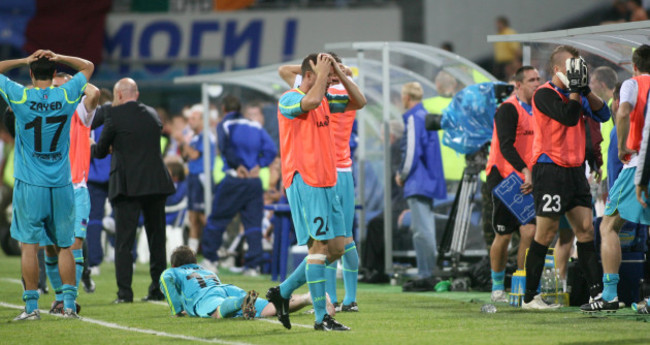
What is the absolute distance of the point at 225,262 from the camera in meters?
18.4

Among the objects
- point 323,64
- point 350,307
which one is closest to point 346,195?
Answer: point 350,307

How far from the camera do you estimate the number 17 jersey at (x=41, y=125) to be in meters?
10.1

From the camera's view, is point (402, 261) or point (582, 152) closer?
point (582, 152)

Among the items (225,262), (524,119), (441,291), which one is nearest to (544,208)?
(524,119)

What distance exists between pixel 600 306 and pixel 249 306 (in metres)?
3.00

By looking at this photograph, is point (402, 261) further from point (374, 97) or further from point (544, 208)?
point (544, 208)

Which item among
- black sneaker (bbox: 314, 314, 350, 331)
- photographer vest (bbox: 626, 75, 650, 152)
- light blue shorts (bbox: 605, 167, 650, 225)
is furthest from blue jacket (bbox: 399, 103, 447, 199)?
black sneaker (bbox: 314, 314, 350, 331)

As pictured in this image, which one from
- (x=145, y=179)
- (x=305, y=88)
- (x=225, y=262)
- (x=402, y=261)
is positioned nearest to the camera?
(x=305, y=88)

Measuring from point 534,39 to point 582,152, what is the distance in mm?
1426

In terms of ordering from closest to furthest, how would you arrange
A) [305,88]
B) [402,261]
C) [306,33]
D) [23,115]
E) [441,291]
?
[305,88] → [23,115] → [441,291] → [402,261] → [306,33]

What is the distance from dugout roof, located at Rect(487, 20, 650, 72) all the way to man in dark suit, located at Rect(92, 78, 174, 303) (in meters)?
3.75

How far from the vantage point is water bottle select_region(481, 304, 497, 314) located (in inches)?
413

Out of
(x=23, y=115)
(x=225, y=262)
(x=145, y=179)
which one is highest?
(x=23, y=115)

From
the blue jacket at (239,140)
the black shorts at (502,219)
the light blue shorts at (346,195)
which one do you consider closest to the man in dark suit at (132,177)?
the light blue shorts at (346,195)
